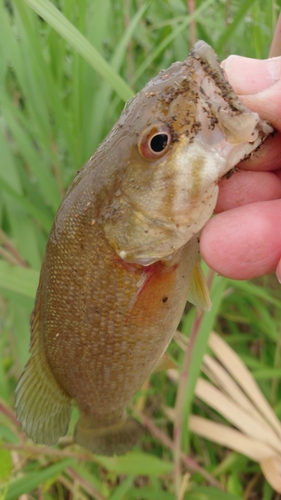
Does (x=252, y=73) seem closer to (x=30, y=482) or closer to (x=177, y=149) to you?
(x=177, y=149)

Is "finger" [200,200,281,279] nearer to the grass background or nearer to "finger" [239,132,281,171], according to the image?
"finger" [239,132,281,171]

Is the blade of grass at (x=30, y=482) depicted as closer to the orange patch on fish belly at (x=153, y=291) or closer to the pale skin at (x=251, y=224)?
the orange patch on fish belly at (x=153, y=291)

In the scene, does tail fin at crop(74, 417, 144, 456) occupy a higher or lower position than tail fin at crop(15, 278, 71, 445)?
lower

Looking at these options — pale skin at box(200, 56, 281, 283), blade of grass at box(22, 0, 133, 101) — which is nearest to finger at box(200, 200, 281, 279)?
pale skin at box(200, 56, 281, 283)

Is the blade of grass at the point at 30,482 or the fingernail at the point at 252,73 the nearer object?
the fingernail at the point at 252,73

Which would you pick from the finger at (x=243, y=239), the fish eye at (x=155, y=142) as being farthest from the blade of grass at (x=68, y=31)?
the finger at (x=243, y=239)

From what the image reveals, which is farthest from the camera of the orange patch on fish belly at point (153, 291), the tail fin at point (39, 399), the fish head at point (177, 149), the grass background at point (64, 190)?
the grass background at point (64, 190)

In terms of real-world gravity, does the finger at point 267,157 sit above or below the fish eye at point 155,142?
below
